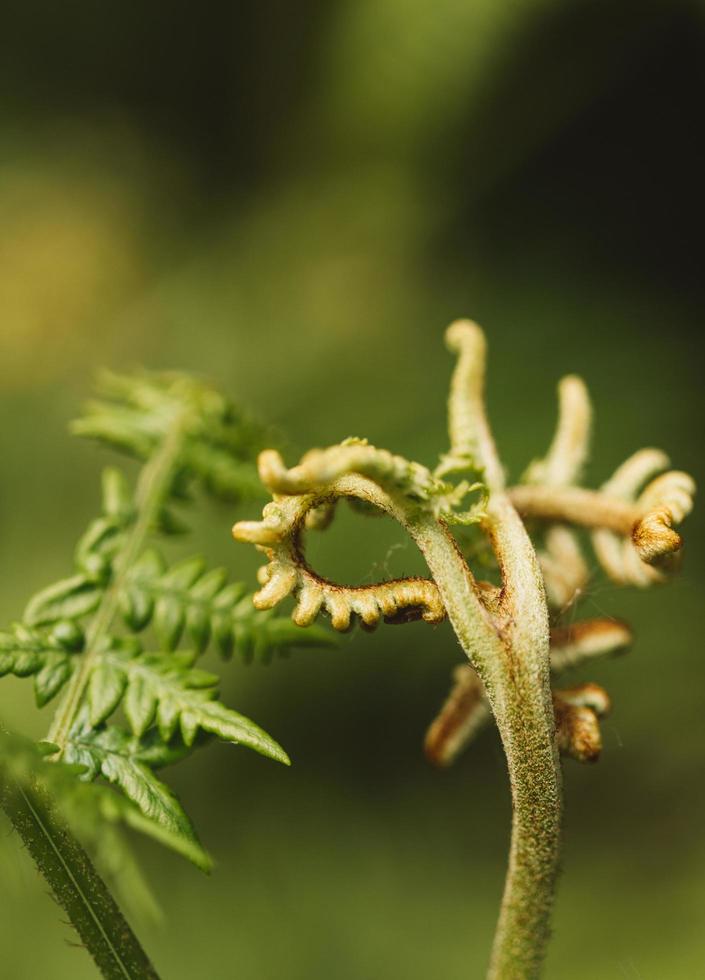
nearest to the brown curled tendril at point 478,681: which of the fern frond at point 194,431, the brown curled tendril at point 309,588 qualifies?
the brown curled tendril at point 309,588

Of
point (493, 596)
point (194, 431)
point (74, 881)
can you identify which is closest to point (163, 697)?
point (74, 881)

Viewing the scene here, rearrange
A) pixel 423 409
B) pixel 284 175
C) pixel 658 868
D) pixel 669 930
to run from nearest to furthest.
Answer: pixel 669 930 < pixel 658 868 < pixel 423 409 < pixel 284 175

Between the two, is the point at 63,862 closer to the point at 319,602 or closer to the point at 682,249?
the point at 319,602

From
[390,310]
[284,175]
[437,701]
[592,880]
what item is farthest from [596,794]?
[284,175]

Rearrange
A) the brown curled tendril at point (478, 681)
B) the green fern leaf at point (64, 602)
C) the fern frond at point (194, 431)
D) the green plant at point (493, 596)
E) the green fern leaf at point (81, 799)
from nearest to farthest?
the green fern leaf at point (81, 799) → the green plant at point (493, 596) → the brown curled tendril at point (478, 681) → the green fern leaf at point (64, 602) → the fern frond at point (194, 431)

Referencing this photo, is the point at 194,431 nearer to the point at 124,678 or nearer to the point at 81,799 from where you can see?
the point at 124,678

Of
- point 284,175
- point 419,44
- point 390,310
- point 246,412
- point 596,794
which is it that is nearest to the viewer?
point 246,412

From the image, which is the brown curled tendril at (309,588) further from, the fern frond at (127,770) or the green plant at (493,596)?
the fern frond at (127,770)
